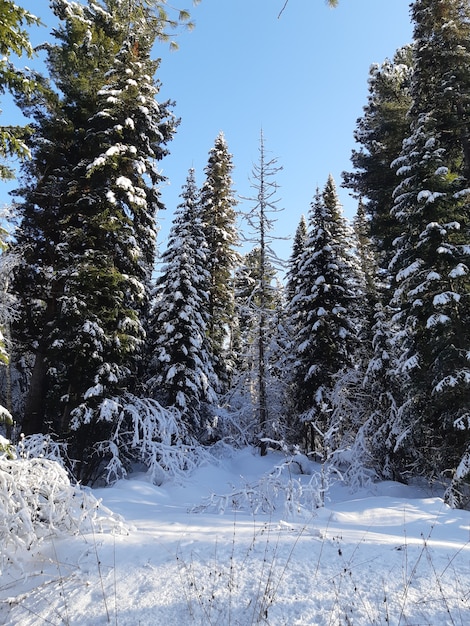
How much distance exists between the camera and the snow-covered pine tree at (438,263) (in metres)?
9.88

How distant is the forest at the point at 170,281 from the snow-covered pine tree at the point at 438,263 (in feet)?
0.18

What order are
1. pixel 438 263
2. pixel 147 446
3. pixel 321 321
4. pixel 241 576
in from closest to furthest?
pixel 241 576 < pixel 438 263 < pixel 147 446 < pixel 321 321

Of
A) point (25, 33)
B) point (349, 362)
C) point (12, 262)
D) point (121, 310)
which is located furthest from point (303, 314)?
point (25, 33)

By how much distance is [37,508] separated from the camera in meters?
4.96

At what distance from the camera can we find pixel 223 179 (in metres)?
24.8

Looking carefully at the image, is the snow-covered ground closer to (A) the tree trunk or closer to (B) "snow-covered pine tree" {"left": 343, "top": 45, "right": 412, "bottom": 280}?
(A) the tree trunk

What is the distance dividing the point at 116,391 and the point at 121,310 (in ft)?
8.46

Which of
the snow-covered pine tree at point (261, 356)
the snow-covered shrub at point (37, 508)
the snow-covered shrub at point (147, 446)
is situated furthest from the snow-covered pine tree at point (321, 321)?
the snow-covered shrub at point (37, 508)

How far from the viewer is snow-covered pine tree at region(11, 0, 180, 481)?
36.8ft

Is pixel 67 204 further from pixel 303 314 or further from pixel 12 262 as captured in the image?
pixel 303 314

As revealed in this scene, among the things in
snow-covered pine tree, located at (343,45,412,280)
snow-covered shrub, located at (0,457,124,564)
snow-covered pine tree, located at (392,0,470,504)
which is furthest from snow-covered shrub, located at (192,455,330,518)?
snow-covered pine tree, located at (343,45,412,280)

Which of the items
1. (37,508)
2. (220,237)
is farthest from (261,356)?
(37,508)

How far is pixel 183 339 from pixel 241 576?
1271cm

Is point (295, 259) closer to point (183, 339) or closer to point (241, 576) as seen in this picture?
point (183, 339)
